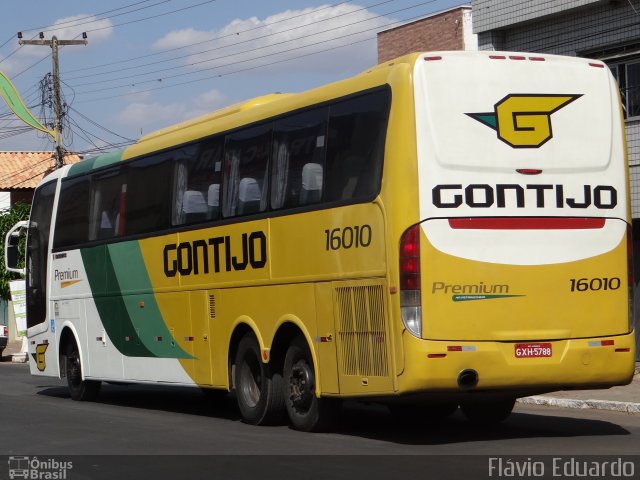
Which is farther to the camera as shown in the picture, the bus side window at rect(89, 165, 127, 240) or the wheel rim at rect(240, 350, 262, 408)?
the bus side window at rect(89, 165, 127, 240)

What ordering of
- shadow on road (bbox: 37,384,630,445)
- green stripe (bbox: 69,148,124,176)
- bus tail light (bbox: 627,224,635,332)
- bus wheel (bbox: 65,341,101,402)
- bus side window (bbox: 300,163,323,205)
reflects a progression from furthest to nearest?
bus wheel (bbox: 65,341,101,402) → green stripe (bbox: 69,148,124,176) → bus side window (bbox: 300,163,323,205) → shadow on road (bbox: 37,384,630,445) → bus tail light (bbox: 627,224,635,332)

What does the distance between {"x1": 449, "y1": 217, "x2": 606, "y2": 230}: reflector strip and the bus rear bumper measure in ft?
3.48

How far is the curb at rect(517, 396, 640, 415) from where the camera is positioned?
1540cm

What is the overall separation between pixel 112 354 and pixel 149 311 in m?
1.59

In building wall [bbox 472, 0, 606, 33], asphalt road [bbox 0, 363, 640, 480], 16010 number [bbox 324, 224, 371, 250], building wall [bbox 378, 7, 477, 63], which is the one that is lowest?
asphalt road [bbox 0, 363, 640, 480]

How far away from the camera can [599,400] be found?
635 inches

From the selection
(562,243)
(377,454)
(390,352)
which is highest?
(562,243)

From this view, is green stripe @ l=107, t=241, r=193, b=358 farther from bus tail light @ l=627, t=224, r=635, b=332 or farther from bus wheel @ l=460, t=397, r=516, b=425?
bus tail light @ l=627, t=224, r=635, b=332

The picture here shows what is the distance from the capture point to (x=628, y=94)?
21.8 meters

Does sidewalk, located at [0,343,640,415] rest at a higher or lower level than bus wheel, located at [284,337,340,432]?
lower

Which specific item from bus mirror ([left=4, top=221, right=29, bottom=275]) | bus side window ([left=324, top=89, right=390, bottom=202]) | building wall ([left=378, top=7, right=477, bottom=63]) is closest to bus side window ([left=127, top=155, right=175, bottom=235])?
bus mirror ([left=4, top=221, right=29, bottom=275])

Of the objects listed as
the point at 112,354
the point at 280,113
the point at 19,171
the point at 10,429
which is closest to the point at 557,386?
the point at 280,113

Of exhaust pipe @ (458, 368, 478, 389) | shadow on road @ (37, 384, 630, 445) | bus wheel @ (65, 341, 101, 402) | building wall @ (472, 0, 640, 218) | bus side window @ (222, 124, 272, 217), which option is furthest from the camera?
building wall @ (472, 0, 640, 218)
